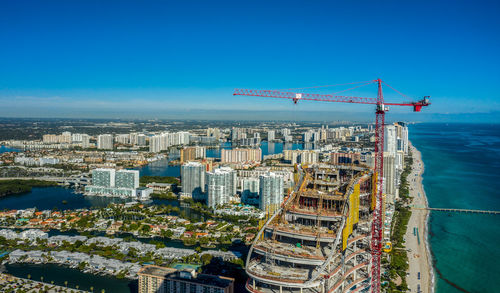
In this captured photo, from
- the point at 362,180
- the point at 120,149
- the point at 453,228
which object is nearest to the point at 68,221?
the point at 362,180

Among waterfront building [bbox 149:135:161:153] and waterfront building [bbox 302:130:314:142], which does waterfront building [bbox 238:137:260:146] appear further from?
waterfront building [bbox 149:135:161:153]

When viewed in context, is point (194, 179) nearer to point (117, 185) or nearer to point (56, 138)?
point (117, 185)

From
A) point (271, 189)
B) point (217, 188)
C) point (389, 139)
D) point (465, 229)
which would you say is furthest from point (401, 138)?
point (217, 188)

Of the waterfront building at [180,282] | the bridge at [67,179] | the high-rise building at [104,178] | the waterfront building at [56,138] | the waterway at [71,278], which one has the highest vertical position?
the waterfront building at [56,138]

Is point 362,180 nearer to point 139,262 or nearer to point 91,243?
point 139,262

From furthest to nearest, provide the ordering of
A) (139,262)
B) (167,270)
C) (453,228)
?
(453,228), (139,262), (167,270)

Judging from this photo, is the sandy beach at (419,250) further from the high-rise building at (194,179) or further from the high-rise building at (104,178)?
the high-rise building at (104,178)

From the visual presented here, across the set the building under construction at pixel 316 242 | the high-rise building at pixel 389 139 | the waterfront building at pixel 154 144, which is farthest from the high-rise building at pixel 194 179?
the waterfront building at pixel 154 144
